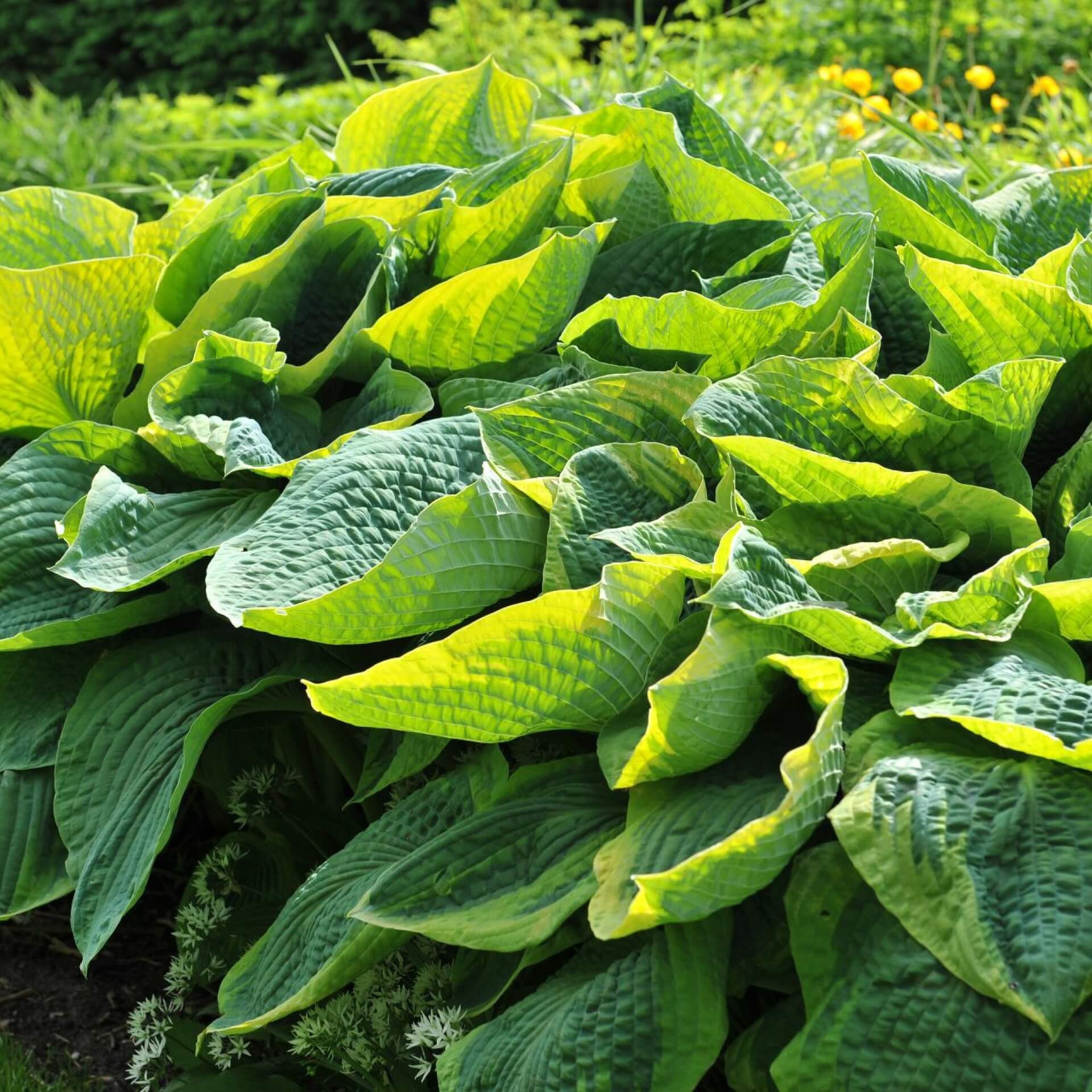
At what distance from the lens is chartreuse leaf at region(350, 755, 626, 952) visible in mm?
1351

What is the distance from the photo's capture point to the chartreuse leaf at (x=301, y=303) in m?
1.97

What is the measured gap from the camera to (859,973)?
1226mm

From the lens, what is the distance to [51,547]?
1.88 metres

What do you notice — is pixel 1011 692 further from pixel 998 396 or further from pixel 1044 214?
pixel 1044 214

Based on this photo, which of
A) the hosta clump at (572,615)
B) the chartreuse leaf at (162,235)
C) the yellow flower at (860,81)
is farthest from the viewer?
the yellow flower at (860,81)

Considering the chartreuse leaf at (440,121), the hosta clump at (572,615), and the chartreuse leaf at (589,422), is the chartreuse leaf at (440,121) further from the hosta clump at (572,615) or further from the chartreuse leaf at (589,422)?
the chartreuse leaf at (589,422)

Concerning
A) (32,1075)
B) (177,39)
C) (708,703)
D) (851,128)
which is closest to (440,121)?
(708,703)

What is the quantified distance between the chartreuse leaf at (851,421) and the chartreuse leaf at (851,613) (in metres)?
0.18

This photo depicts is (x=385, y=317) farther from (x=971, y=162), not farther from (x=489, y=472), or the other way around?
(x=971, y=162)

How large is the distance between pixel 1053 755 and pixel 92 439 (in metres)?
1.36

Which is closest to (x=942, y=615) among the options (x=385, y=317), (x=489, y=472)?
(x=489, y=472)

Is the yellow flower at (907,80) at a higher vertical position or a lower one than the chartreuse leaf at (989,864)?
lower

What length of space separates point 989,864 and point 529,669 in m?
0.47

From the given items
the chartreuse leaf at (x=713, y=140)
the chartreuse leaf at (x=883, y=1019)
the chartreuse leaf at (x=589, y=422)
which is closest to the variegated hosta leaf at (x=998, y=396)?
the chartreuse leaf at (x=589, y=422)
